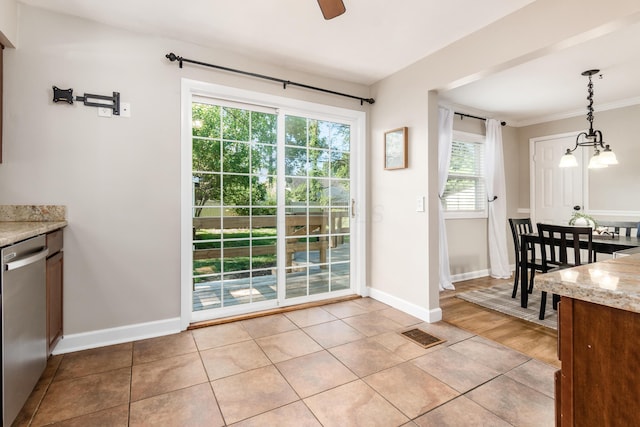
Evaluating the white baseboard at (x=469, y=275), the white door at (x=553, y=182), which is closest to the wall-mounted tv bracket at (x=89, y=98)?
the white baseboard at (x=469, y=275)

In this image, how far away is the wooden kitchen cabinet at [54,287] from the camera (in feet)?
6.72

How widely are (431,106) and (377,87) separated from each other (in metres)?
0.88

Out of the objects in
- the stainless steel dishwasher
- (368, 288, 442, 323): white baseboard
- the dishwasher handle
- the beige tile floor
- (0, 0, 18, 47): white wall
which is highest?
(0, 0, 18, 47): white wall

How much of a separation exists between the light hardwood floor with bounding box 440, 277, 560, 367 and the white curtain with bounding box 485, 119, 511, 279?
5.07 ft

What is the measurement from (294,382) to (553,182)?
5.07m

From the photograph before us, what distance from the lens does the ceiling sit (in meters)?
2.21

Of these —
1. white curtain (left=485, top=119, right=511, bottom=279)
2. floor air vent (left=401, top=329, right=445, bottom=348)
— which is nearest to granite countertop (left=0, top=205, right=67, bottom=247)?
floor air vent (left=401, top=329, right=445, bottom=348)

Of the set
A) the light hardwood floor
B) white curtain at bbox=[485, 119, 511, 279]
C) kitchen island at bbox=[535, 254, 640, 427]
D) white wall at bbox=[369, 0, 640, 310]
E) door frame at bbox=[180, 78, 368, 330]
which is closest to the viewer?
kitchen island at bbox=[535, 254, 640, 427]

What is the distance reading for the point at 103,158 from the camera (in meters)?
2.45

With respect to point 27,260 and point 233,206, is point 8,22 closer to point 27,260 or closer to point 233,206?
point 27,260

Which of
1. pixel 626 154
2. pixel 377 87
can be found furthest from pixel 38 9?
pixel 626 154

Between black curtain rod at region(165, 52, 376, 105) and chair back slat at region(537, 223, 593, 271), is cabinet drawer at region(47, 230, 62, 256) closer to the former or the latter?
black curtain rod at region(165, 52, 376, 105)

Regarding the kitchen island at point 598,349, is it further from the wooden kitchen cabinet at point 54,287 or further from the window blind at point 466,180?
the window blind at point 466,180

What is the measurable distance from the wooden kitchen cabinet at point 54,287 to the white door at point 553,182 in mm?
6161
